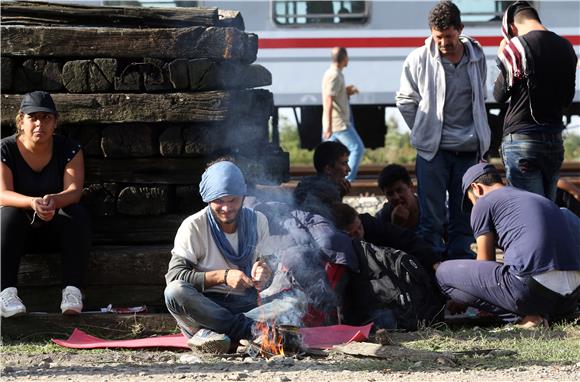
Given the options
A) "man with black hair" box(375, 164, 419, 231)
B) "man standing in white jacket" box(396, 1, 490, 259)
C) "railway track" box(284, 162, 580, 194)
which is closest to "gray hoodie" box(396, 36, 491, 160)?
"man standing in white jacket" box(396, 1, 490, 259)

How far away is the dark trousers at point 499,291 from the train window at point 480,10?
6650mm

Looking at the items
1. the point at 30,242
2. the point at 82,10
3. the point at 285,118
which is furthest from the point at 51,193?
the point at 285,118

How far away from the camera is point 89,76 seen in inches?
261

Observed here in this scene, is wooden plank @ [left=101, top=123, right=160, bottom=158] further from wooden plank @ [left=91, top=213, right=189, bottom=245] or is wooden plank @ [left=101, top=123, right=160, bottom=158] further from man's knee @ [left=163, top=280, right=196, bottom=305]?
man's knee @ [left=163, top=280, right=196, bottom=305]

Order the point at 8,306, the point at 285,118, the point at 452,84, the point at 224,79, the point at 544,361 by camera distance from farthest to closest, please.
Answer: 1. the point at 285,118
2. the point at 452,84
3. the point at 224,79
4. the point at 8,306
5. the point at 544,361

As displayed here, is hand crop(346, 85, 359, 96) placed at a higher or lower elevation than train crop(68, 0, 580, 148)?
lower

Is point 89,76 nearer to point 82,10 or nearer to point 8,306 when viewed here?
point 82,10

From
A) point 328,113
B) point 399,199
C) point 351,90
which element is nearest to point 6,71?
Answer: point 399,199

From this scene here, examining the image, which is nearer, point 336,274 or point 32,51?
point 336,274

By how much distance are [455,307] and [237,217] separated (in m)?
1.62

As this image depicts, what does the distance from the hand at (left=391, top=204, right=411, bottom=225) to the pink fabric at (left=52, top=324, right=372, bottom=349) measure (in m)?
1.66

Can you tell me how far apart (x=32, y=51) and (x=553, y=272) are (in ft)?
11.2

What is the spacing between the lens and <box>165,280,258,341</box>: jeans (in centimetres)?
559

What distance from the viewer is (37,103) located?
6.16 meters
